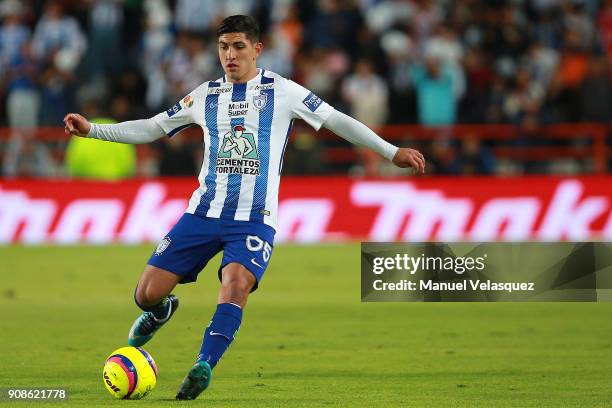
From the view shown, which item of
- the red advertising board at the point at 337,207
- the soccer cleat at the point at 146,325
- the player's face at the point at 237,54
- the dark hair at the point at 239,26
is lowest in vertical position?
the soccer cleat at the point at 146,325

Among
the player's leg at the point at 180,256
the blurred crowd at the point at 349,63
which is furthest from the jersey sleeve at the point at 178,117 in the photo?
the blurred crowd at the point at 349,63

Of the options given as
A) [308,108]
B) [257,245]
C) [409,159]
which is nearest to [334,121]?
[308,108]

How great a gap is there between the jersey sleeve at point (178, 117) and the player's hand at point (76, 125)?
49 centimetres

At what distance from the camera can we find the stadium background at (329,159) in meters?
13.1

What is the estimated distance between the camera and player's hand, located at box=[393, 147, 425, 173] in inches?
328

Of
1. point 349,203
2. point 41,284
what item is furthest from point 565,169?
point 41,284

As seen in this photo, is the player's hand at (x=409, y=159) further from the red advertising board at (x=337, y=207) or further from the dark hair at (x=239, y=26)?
the red advertising board at (x=337, y=207)

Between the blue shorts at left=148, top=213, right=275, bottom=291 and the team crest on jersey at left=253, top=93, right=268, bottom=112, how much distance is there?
0.74m

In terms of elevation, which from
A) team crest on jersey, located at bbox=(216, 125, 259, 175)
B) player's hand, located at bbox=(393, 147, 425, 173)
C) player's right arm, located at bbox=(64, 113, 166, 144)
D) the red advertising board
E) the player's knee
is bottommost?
the player's knee

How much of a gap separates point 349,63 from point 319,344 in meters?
12.8

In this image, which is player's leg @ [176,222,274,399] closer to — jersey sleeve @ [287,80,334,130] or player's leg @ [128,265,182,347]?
player's leg @ [128,265,182,347]

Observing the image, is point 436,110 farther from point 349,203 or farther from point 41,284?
point 41,284

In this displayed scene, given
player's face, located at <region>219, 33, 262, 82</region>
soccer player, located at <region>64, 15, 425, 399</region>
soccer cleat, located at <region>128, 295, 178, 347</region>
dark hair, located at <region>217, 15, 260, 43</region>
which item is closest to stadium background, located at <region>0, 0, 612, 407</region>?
soccer cleat, located at <region>128, 295, 178, 347</region>

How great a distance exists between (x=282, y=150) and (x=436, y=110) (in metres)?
13.9
